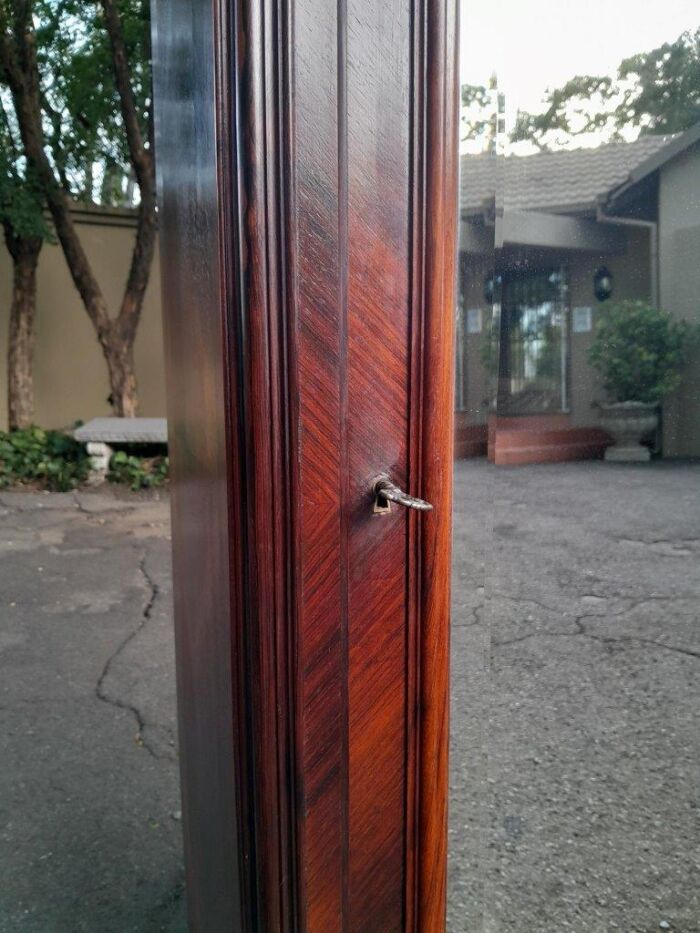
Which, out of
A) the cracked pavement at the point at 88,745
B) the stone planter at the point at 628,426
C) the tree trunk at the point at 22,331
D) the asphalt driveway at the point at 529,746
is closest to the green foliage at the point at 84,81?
the tree trunk at the point at 22,331

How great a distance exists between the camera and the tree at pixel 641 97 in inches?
39.1

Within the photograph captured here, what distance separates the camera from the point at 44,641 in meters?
2.89

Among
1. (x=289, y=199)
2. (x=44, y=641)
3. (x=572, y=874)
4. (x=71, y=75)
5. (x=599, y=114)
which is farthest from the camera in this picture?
(x=71, y=75)

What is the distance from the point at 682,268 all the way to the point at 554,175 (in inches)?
13.8

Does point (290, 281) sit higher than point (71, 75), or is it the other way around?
point (71, 75)

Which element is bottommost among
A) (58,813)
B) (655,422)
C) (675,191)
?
(58,813)

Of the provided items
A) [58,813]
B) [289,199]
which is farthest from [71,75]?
[289,199]

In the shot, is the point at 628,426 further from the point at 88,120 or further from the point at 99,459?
the point at 88,120

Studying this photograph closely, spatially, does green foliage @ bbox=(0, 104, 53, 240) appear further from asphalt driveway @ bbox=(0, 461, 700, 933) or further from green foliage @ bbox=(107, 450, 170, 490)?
asphalt driveway @ bbox=(0, 461, 700, 933)

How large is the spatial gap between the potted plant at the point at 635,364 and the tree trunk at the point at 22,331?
6.49 meters

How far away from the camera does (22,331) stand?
685 centimetres

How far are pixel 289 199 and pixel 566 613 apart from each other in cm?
144

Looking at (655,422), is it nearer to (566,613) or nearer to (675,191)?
(675,191)

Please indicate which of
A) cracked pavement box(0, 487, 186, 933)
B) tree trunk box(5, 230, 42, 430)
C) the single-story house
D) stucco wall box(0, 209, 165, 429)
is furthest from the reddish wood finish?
stucco wall box(0, 209, 165, 429)
